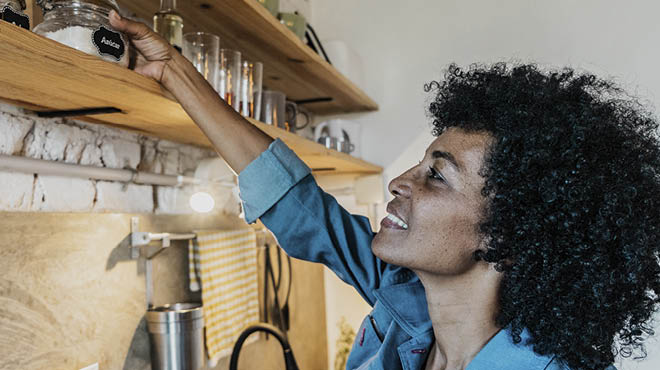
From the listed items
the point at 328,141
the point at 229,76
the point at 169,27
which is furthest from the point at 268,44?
the point at 328,141

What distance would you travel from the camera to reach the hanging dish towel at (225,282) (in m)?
1.51

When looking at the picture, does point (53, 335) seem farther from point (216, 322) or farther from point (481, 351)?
point (481, 351)

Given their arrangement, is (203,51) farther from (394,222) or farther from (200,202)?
(394,222)

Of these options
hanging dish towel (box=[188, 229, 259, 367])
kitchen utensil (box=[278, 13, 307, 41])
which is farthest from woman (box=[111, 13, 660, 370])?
kitchen utensil (box=[278, 13, 307, 41])

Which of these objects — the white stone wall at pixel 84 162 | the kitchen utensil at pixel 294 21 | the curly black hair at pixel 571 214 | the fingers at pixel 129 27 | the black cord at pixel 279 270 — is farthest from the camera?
the black cord at pixel 279 270

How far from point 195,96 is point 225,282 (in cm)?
81

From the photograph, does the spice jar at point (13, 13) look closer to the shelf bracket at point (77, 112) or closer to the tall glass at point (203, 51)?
the shelf bracket at point (77, 112)

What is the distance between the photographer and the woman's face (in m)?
0.97

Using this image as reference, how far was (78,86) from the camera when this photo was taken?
34.1 inches

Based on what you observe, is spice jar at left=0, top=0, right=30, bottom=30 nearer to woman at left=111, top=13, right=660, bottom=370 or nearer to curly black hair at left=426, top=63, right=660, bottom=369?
woman at left=111, top=13, right=660, bottom=370

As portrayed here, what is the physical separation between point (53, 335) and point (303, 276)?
1252 millimetres

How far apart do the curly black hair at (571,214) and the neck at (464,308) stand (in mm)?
35

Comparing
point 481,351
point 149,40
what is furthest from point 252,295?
point 149,40

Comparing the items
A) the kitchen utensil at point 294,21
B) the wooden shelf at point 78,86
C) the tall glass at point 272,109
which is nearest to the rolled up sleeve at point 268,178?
the wooden shelf at point 78,86
